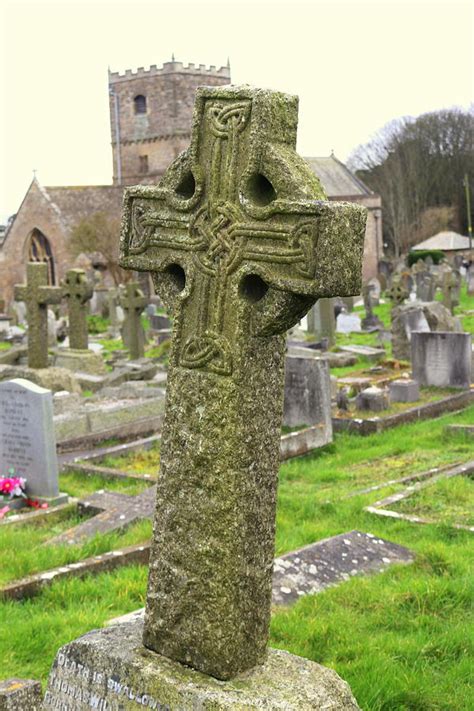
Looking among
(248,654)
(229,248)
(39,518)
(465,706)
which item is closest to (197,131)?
(229,248)

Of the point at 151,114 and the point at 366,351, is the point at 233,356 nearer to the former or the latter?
the point at 366,351

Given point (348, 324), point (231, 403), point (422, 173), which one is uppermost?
point (422, 173)

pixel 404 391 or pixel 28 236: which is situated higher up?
pixel 28 236

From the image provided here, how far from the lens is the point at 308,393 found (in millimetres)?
11273

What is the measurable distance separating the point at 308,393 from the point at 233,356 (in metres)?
8.17

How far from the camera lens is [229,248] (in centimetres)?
322

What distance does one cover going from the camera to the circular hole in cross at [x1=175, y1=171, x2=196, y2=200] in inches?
135

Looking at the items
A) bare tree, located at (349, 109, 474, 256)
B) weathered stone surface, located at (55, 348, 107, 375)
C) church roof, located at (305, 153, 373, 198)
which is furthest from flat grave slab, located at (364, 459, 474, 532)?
bare tree, located at (349, 109, 474, 256)

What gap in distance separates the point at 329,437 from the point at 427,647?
240 inches

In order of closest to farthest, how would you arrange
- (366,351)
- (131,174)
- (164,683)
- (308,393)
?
(164,683)
(308,393)
(366,351)
(131,174)

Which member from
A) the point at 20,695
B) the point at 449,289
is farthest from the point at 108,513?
the point at 449,289

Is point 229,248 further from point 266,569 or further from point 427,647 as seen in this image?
point 427,647

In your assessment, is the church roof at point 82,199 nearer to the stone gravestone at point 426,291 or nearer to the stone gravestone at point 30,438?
the stone gravestone at point 426,291

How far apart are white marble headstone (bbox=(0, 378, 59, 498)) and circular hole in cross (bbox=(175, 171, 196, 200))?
17.9ft
